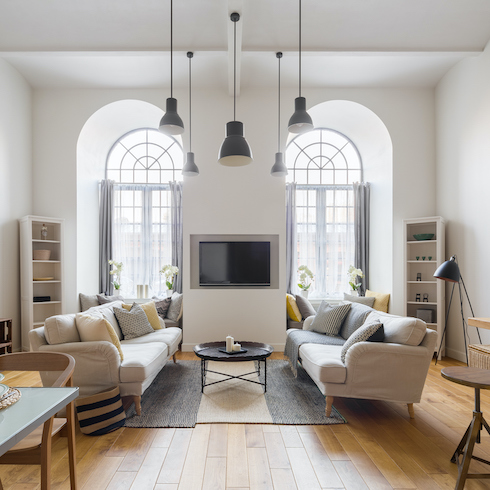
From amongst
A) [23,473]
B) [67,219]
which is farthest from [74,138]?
[23,473]

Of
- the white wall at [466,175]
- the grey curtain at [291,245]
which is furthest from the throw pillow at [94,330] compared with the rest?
the white wall at [466,175]

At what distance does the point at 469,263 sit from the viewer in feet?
16.3

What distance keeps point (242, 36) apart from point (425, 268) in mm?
4183

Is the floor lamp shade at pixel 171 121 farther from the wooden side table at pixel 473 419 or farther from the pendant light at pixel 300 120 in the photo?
the wooden side table at pixel 473 419

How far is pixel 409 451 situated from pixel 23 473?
2.52 metres

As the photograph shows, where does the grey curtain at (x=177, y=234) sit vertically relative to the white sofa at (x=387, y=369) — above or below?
above

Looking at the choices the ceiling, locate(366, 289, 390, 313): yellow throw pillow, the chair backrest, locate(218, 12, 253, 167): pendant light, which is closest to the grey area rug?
the chair backrest

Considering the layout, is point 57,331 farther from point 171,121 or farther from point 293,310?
point 293,310

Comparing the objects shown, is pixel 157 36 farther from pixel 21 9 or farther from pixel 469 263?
pixel 469 263

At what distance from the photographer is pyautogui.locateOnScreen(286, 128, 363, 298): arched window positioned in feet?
22.2

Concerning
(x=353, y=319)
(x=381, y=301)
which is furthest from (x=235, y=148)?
(x=381, y=301)

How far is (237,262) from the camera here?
5727 millimetres

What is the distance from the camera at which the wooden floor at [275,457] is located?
2.22m

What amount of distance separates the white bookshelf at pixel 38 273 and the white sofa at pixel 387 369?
4156mm
